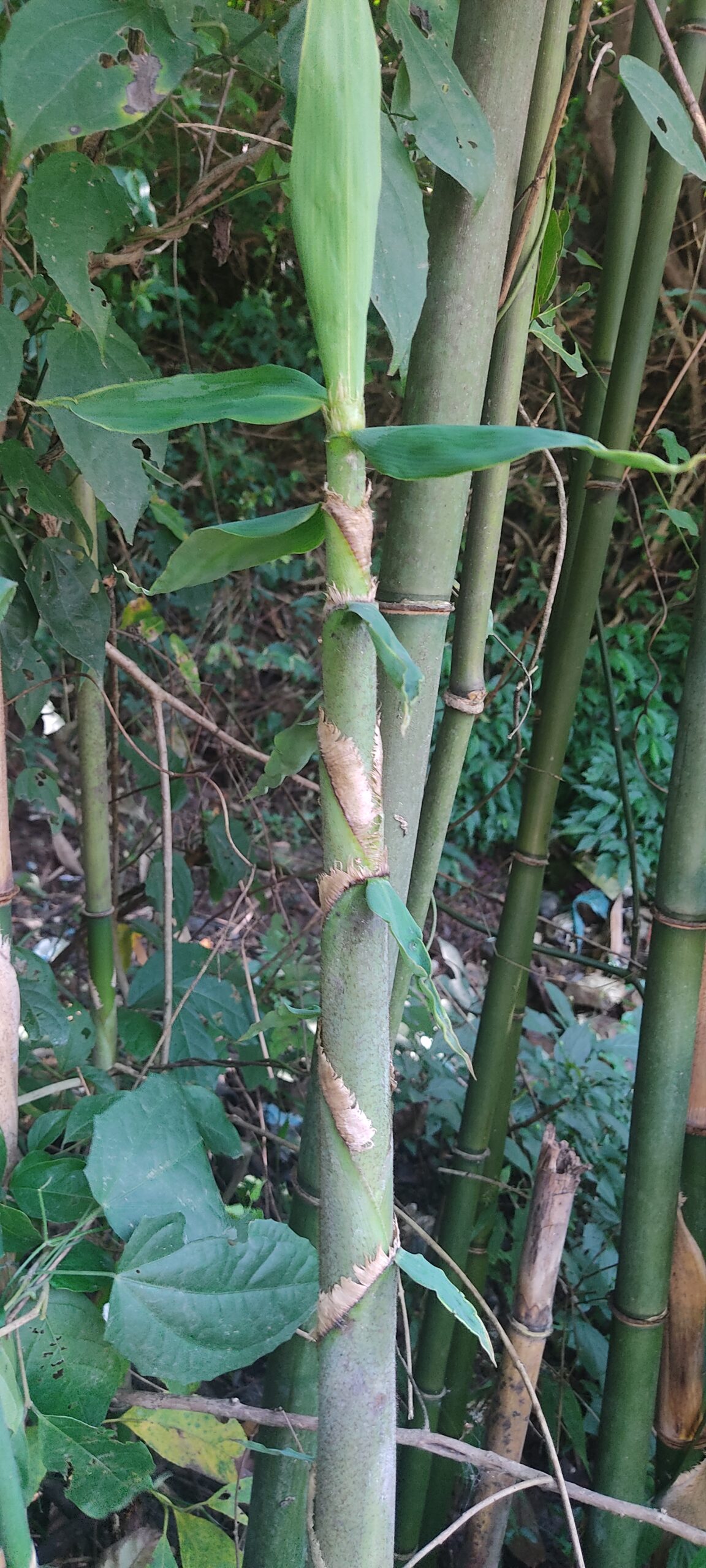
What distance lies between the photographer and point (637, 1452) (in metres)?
0.67

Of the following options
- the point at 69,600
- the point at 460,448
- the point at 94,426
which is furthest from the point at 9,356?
the point at 460,448

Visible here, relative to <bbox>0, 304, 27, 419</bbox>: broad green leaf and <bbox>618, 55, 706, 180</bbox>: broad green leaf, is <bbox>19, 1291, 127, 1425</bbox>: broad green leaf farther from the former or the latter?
<bbox>618, 55, 706, 180</bbox>: broad green leaf

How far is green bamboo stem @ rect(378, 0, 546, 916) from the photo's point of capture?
1.40 ft

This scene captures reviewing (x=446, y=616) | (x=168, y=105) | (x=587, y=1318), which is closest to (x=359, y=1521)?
(x=446, y=616)

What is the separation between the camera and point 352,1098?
328 mm

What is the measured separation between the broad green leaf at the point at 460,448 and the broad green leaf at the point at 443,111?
0.18 meters

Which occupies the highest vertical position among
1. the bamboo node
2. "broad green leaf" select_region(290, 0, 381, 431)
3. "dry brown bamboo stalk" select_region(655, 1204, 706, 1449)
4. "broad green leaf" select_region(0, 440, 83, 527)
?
"broad green leaf" select_region(290, 0, 381, 431)

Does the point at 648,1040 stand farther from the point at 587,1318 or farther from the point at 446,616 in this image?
the point at 587,1318

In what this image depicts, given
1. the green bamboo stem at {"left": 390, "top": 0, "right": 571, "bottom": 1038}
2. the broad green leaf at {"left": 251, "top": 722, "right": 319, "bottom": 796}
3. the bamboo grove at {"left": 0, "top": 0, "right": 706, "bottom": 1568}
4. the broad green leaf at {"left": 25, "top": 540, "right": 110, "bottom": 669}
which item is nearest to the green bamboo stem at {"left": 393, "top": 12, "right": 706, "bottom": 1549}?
the bamboo grove at {"left": 0, "top": 0, "right": 706, "bottom": 1568}

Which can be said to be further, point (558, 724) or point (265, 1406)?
point (558, 724)

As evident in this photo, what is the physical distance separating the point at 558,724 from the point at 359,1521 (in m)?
0.63

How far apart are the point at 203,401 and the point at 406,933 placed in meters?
0.18

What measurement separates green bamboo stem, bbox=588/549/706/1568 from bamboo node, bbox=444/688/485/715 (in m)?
0.18

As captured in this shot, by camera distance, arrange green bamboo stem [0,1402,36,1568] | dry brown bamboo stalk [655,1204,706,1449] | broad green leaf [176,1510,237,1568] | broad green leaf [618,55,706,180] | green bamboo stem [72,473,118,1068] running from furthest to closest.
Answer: green bamboo stem [72,473,118,1068] → dry brown bamboo stalk [655,1204,706,1449] → broad green leaf [176,1510,237,1568] → broad green leaf [618,55,706,180] → green bamboo stem [0,1402,36,1568]
